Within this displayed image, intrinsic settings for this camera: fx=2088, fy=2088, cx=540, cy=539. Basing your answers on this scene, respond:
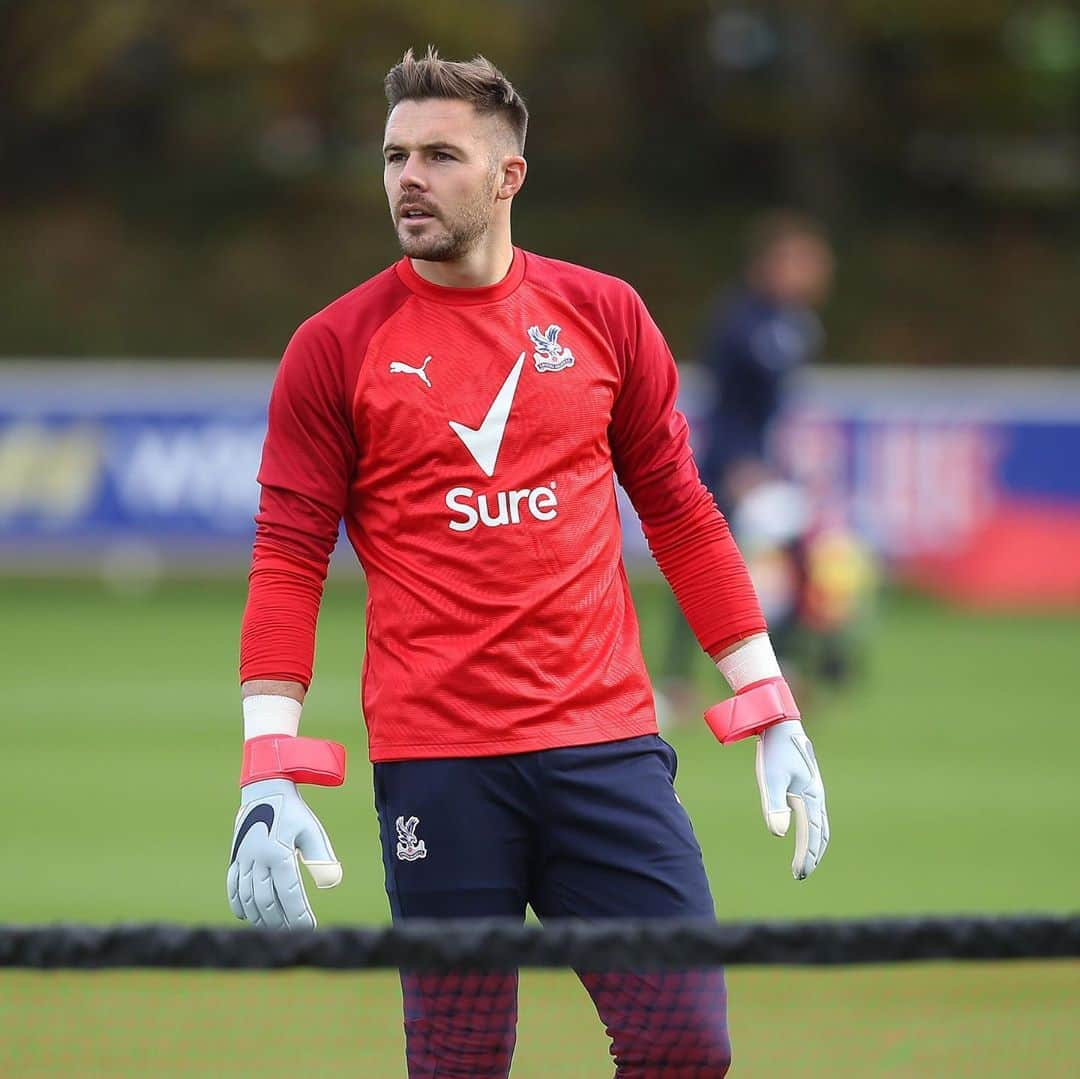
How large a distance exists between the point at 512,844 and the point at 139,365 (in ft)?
82.6

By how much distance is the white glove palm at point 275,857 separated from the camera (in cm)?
354

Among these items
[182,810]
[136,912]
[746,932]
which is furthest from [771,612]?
[746,932]

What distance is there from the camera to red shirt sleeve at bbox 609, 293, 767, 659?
3.92 metres

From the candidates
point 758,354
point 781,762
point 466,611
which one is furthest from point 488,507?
point 758,354

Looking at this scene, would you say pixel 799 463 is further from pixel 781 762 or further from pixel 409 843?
pixel 409 843

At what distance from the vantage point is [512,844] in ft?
12.1

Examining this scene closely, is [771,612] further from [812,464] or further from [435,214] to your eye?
[435,214]

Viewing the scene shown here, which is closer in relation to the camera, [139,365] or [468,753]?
[468,753]

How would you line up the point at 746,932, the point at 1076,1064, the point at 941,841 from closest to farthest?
the point at 746,932 → the point at 1076,1064 → the point at 941,841

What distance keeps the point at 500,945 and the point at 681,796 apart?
6093mm

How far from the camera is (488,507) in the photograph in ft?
12.1

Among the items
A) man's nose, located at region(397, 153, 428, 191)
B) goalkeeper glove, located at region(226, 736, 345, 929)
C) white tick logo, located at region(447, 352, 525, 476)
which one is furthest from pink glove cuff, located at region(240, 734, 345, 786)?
man's nose, located at region(397, 153, 428, 191)

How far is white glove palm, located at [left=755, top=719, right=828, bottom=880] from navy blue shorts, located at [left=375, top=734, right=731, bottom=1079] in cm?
17

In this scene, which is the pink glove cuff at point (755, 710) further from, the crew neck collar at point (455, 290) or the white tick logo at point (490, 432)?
the crew neck collar at point (455, 290)
